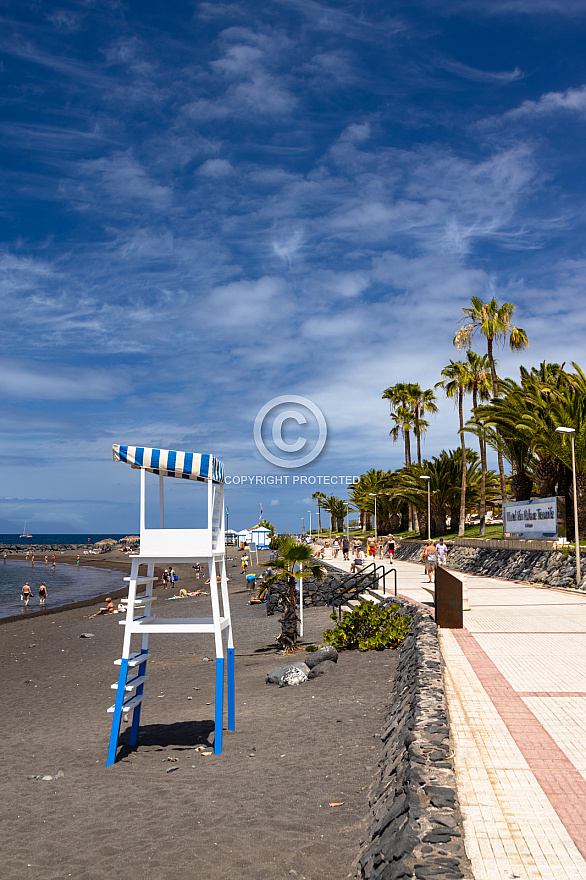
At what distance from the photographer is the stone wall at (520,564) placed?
67.1 feet

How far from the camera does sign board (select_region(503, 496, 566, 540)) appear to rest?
74.6 feet

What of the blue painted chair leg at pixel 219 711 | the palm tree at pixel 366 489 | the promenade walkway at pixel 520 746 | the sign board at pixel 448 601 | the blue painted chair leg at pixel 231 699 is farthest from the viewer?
the palm tree at pixel 366 489

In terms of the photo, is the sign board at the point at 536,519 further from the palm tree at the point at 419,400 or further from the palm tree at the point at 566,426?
the palm tree at the point at 419,400

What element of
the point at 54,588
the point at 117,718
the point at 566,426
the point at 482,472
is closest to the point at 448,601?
the point at 117,718

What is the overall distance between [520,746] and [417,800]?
1635mm

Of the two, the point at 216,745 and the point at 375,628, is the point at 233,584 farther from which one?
the point at 216,745

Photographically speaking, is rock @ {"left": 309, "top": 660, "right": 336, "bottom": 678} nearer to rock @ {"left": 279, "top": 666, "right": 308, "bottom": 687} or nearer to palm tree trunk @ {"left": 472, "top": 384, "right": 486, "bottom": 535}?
rock @ {"left": 279, "top": 666, "right": 308, "bottom": 687}

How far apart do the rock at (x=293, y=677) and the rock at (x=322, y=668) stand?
0.15 meters

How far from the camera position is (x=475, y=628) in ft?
39.1

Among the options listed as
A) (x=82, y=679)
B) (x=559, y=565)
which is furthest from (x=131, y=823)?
(x=559, y=565)

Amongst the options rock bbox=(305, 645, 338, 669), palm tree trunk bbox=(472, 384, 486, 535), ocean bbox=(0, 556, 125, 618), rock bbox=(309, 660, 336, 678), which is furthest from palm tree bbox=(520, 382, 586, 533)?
ocean bbox=(0, 556, 125, 618)

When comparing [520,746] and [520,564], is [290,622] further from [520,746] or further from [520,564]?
[520,564]

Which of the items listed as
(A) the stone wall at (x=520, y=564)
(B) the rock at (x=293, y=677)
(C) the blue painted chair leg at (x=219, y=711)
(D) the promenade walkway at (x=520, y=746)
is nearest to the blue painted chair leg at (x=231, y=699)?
(C) the blue painted chair leg at (x=219, y=711)

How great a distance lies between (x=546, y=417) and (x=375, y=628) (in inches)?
661
